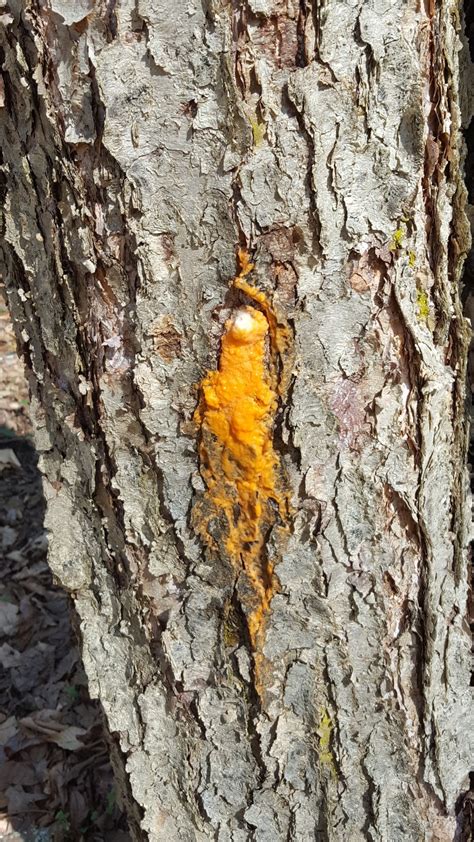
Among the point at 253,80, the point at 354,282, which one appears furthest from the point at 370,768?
the point at 253,80

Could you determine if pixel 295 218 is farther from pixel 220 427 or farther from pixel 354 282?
pixel 220 427

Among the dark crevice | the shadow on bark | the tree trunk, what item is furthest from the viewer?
the shadow on bark

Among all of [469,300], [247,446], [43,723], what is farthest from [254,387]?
[43,723]

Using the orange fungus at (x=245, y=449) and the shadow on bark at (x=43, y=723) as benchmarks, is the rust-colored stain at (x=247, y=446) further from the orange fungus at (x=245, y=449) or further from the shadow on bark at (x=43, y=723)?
the shadow on bark at (x=43, y=723)

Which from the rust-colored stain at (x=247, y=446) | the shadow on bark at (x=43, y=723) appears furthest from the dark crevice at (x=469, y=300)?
the shadow on bark at (x=43, y=723)

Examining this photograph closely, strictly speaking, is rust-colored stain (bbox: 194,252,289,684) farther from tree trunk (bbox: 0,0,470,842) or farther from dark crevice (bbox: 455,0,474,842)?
dark crevice (bbox: 455,0,474,842)

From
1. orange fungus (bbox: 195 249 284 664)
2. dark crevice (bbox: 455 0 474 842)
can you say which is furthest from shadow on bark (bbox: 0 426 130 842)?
orange fungus (bbox: 195 249 284 664)

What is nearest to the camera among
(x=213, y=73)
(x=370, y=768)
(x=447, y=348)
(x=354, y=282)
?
(x=213, y=73)
